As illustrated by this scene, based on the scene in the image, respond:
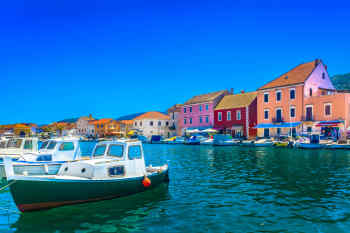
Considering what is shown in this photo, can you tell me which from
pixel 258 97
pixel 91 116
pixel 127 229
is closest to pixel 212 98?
pixel 258 97

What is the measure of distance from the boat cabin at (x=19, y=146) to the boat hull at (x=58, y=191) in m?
13.6

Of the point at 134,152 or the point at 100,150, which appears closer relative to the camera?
the point at 134,152

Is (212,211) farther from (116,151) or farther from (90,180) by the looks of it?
(116,151)

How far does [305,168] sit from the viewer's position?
70.5 feet

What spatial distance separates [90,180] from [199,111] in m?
59.4

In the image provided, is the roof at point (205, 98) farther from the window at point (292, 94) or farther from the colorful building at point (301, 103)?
the window at point (292, 94)

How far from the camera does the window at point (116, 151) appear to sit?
13484 mm

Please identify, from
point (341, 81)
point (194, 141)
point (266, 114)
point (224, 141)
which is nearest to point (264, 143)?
point (224, 141)

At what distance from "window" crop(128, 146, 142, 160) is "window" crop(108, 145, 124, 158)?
17.2 inches

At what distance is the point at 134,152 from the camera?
42.4 feet

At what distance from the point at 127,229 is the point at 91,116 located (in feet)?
477

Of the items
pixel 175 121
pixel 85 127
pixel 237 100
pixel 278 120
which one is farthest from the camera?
pixel 85 127

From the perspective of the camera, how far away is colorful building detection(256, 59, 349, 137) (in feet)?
144

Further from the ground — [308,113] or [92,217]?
[308,113]
